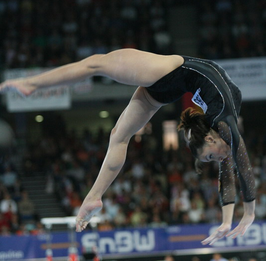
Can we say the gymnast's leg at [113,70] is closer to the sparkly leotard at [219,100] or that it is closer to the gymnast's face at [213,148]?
the sparkly leotard at [219,100]

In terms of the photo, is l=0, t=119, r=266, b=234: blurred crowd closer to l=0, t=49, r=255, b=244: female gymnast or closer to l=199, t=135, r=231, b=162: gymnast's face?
l=0, t=49, r=255, b=244: female gymnast

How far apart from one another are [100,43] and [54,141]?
3.51m

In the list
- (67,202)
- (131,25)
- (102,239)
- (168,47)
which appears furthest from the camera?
(131,25)

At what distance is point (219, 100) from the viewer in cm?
402

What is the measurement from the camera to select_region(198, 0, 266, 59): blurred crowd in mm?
13586

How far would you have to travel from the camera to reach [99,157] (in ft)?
45.9

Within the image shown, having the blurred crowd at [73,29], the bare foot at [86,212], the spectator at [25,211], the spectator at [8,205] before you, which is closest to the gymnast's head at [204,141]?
the bare foot at [86,212]

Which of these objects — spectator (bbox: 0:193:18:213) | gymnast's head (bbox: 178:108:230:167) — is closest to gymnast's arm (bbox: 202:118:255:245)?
gymnast's head (bbox: 178:108:230:167)

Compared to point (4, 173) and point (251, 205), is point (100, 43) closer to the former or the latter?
point (4, 173)

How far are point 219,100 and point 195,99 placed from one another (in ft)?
1.09

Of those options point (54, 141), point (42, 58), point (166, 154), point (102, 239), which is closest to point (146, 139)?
point (166, 154)

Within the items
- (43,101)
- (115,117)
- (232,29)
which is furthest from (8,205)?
(232,29)

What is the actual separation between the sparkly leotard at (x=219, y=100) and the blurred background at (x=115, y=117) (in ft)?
23.1

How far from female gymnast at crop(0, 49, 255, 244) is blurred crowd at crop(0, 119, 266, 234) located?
7.04 metres
